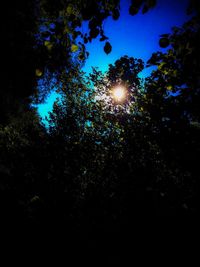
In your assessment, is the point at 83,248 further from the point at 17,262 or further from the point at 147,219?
the point at 147,219

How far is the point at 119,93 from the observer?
70.9 feet

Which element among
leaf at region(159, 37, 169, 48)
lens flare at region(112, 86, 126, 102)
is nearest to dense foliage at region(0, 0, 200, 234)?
lens flare at region(112, 86, 126, 102)

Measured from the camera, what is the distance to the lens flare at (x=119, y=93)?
21.2 meters

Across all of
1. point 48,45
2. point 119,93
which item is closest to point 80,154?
point 119,93

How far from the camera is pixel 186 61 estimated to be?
4305 mm

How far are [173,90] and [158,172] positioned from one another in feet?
53.1

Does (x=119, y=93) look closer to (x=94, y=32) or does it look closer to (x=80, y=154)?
(x=80, y=154)

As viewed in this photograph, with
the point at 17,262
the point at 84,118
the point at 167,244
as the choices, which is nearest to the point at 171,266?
the point at 167,244

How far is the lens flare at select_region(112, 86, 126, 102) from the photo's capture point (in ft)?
69.7

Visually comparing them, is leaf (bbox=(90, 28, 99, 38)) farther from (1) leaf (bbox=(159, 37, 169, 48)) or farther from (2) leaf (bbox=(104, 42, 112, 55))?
(1) leaf (bbox=(159, 37, 169, 48))

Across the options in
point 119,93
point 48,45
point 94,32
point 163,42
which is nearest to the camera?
point 94,32

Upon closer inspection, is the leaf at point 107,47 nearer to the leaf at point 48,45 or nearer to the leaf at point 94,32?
the leaf at point 94,32

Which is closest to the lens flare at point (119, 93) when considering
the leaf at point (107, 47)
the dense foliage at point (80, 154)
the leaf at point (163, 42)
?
the dense foliage at point (80, 154)

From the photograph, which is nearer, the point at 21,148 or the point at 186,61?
the point at 186,61
